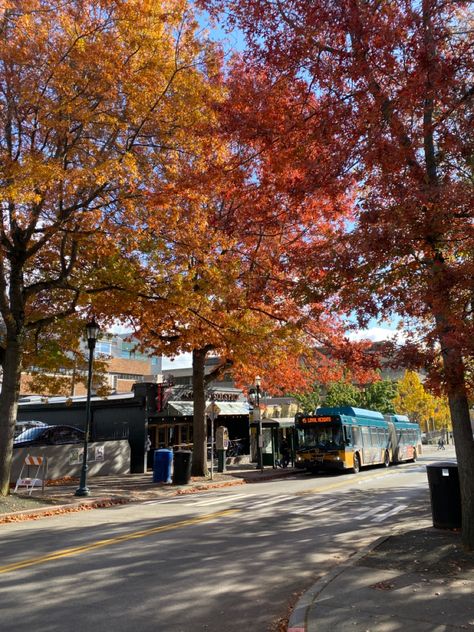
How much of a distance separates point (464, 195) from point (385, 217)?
3.41 ft

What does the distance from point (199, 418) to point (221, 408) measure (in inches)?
391

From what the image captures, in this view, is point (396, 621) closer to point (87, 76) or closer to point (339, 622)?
point (339, 622)

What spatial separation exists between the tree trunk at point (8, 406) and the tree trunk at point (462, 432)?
11.2 metres

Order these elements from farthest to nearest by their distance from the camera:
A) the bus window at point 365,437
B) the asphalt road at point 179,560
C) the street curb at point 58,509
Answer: the bus window at point 365,437 < the street curb at point 58,509 < the asphalt road at point 179,560

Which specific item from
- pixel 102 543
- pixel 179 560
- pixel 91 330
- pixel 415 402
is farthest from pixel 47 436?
pixel 415 402

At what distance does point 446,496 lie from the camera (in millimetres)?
9188

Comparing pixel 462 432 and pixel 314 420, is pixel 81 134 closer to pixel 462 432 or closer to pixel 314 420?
pixel 462 432

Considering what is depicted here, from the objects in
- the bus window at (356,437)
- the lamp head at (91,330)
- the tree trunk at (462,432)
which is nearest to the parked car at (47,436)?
the lamp head at (91,330)

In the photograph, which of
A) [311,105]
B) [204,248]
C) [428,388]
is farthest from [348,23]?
[204,248]

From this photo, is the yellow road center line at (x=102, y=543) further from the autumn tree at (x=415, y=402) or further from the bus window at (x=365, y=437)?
the autumn tree at (x=415, y=402)

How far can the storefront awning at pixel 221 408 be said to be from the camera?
91.5 feet

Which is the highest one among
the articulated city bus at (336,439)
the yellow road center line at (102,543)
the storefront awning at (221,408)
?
the storefront awning at (221,408)

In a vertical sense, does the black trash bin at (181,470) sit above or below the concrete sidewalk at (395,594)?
above

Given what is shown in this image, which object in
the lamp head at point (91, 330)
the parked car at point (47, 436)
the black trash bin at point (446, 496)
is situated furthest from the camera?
the parked car at point (47, 436)
